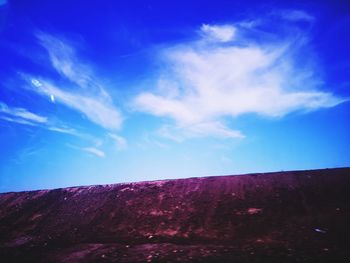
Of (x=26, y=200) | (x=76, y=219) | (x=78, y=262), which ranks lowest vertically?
(x=78, y=262)

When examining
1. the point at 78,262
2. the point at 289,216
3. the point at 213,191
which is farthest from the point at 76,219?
the point at 289,216

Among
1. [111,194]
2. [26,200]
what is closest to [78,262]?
[111,194]

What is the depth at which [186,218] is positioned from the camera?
12914 millimetres

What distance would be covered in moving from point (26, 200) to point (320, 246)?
18193 millimetres

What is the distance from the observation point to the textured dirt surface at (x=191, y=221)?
9.14m

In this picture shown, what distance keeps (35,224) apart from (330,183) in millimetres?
16135

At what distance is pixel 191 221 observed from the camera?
12555 mm

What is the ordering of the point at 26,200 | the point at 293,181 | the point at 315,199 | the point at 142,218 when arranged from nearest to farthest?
the point at 315,199, the point at 142,218, the point at 293,181, the point at 26,200

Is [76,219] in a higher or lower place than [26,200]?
lower

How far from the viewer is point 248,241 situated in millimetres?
9945

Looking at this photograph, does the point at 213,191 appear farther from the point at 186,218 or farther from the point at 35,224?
the point at 35,224

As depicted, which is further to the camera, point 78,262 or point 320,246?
point 78,262

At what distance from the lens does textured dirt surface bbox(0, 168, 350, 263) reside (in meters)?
9.14

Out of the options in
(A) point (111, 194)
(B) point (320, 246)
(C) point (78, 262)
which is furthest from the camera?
(A) point (111, 194)
